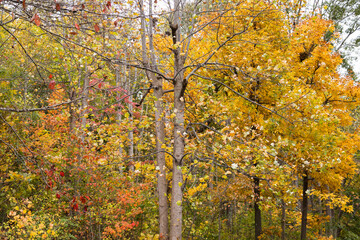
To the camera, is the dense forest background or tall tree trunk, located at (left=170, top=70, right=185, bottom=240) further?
tall tree trunk, located at (left=170, top=70, right=185, bottom=240)

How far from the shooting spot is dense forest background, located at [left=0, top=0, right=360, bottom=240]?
14.5 feet

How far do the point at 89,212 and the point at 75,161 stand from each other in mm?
1285

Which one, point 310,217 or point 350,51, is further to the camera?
point 350,51

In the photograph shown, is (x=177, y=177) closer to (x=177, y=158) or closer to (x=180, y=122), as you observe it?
(x=177, y=158)

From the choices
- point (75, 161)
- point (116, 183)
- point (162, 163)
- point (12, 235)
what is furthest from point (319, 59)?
point (12, 235)

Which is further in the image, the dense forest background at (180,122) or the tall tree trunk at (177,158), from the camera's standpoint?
the tall tree trunk at (177,158)

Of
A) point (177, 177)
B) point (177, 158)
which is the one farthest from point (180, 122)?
point (177, 177)

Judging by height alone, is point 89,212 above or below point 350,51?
below

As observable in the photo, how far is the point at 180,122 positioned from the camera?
4.73 m

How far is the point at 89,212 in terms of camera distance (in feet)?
19.6

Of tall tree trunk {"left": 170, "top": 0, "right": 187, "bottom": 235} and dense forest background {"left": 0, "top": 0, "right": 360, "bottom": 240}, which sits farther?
tall tree trunk {"left": 170, "top": 0, "right": 187, "bottom": 235}

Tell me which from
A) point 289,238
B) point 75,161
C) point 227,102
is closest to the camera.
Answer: point 75,161

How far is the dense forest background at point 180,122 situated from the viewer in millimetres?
4406

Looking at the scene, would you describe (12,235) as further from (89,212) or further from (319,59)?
(319,59)
